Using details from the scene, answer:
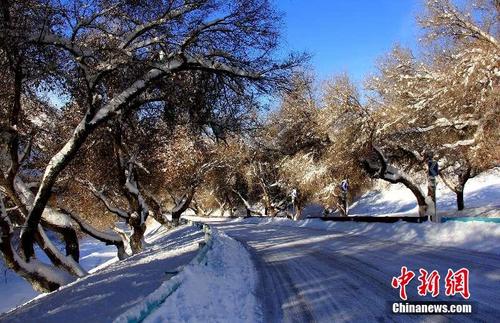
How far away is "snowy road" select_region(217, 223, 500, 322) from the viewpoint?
6699mm

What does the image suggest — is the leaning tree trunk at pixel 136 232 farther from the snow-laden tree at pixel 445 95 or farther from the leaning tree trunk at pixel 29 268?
the snow-laden tree at pixel 445 95

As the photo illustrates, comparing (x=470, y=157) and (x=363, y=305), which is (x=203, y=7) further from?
(x=470, y=157)

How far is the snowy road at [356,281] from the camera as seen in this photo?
670 centimetres

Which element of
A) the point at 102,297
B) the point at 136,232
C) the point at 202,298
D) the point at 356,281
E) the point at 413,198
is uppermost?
the point at 136,232

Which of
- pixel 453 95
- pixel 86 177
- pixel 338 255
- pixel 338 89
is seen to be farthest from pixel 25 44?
pixel 338 89

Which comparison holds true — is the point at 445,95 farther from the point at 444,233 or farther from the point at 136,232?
the point at 136,232

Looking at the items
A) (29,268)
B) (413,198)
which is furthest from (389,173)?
(413,198)

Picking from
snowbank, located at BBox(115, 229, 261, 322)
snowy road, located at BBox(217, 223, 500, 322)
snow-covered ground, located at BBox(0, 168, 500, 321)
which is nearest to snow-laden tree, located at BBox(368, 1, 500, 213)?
snow-covered ground, located at BBox(0, 168, 500, 321)

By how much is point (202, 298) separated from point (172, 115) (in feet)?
28.3

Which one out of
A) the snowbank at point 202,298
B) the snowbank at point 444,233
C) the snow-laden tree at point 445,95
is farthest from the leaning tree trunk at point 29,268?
the snow-laden tree at point 445,95

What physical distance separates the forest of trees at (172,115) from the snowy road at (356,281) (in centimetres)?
483

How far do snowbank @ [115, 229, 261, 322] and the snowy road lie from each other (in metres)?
0.37

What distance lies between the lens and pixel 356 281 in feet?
29.8

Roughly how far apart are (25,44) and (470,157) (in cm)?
2217
